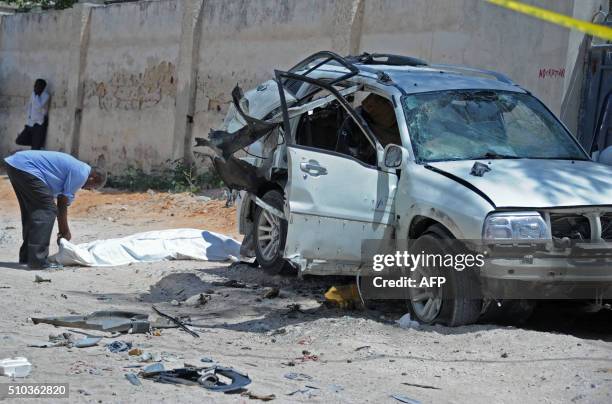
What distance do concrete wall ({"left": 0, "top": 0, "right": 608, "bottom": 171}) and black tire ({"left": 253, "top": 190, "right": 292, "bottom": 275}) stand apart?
422cm

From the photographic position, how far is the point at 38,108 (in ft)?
71.9

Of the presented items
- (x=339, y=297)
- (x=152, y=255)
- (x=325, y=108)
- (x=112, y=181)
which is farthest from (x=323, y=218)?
(x=112, y=181)

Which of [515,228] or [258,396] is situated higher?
[515,228]

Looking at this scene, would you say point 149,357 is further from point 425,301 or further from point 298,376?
point 425,301

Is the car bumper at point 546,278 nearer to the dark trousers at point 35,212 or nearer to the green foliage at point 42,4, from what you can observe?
the dark trousers at point 35,212

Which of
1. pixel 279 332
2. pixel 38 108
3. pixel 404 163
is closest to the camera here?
pixel 279 332

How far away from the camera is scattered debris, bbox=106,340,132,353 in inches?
246

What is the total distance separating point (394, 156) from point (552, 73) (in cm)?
498

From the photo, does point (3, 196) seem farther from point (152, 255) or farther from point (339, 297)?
point (339, 297)

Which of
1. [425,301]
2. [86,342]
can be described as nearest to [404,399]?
[425,301]

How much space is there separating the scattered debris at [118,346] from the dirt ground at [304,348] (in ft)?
0.21

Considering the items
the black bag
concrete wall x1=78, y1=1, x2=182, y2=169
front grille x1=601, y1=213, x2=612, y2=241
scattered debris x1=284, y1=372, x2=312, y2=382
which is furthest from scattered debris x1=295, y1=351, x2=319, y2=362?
the black bag

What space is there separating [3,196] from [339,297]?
12.2 metres

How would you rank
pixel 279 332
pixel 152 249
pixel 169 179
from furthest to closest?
pixel 169 179 → pixel 152 249 → pixel 279 332
